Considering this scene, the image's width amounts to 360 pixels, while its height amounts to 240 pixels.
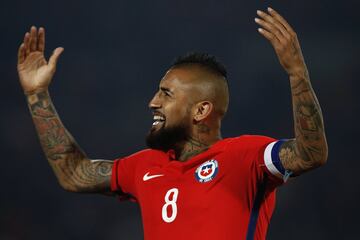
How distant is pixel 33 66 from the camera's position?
3266 millimetres

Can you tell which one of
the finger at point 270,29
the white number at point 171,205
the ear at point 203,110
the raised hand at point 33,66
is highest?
the finger at point 270,29

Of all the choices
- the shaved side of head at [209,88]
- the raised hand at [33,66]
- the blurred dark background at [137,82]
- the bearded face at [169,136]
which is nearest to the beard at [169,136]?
the bearded face at [169,136]

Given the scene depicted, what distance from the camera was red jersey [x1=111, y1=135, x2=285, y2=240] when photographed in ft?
8.69

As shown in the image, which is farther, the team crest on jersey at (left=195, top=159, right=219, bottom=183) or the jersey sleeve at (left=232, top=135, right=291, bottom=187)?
the team crest on jersey at (left=195, top=159, right=219, bottom=183)

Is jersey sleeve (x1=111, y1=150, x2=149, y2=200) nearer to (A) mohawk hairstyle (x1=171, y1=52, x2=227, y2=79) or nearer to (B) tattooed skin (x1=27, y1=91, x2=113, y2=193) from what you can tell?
(B) tattooed skin (x1=27, y1=91, x2=113, y2=193)

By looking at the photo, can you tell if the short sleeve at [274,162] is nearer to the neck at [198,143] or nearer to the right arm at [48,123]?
the neck at [198,143]

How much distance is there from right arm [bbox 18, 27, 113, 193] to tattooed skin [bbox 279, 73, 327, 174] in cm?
113

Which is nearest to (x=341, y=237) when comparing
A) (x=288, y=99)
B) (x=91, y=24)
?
(x=288, y=99)

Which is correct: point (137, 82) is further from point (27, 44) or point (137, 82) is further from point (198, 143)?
point (198, 143)

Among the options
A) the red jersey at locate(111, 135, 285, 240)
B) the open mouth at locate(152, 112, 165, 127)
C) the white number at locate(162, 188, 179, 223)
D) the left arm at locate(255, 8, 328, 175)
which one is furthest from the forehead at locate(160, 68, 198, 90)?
the left arm at locate(255, 8, 328, 175)

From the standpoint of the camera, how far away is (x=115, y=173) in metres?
3.19

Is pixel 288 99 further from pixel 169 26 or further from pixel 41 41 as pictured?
pixel 41 41

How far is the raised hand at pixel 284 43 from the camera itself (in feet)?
7.78

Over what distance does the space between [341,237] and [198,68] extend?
355 cm
